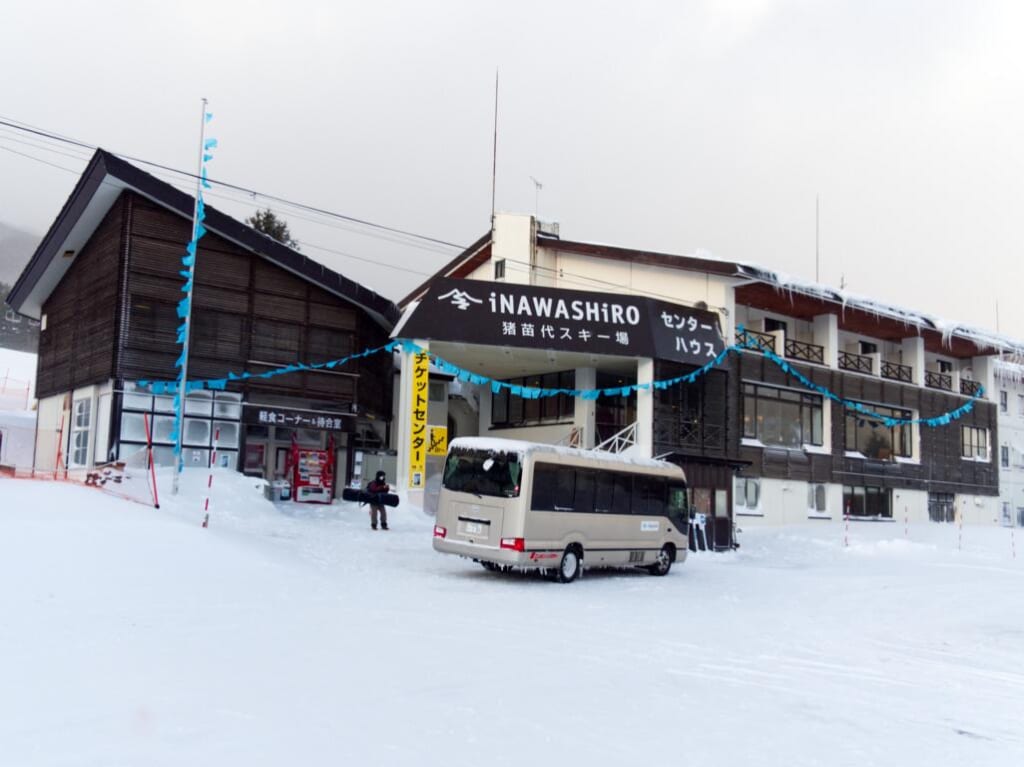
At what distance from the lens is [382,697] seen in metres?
7.23

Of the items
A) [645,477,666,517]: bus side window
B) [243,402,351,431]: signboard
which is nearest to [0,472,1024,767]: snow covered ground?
[645,477,666,517]: bus side window

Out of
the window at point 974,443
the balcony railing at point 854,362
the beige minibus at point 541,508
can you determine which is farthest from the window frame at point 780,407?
the beige minibus at point 541,508

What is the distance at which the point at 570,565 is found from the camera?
1728cm

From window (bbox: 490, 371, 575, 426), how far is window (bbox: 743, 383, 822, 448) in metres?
6.83

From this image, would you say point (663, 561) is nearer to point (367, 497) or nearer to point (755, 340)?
point (367, 497)

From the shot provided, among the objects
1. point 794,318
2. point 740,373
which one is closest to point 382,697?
point 740,373

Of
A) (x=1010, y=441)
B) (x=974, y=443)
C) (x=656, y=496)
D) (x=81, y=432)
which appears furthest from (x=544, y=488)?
(x=1010, y=441)

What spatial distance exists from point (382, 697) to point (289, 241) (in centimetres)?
5572

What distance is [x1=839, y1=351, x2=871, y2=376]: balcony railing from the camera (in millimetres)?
38688

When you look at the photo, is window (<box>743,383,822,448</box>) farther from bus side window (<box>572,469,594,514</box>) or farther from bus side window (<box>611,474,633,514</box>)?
bus side window (<box>572,469,594,514</box>)

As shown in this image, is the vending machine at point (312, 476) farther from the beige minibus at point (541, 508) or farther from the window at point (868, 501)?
the window at point (868, 501)

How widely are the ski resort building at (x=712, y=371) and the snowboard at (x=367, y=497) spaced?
62.9 inches

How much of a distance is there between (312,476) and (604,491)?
1346 centimetres

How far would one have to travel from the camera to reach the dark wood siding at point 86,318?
26438 millimetres
